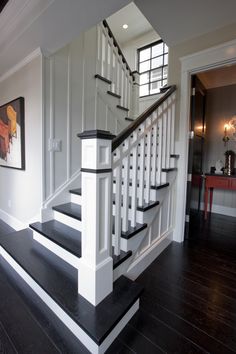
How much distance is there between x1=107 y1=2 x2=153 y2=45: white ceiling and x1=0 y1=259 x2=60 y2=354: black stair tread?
18.2 ft

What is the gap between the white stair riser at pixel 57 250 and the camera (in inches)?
68.1

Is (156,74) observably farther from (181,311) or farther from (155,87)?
(181,311)

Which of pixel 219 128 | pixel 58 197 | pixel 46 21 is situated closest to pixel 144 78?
pixel 219 128

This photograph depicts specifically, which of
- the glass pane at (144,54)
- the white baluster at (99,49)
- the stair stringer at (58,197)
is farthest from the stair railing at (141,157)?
the glass pane at (144,54)

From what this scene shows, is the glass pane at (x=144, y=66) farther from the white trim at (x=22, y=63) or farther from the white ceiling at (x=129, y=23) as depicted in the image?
the white trim at (x=22, y=63)

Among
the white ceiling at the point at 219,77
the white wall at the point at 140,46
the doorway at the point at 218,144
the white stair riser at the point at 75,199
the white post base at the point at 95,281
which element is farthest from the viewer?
the white wall at the point at 140,46

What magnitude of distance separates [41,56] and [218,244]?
3173 millimetres

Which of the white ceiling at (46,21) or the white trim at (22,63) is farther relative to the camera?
the white trim at (22,63)

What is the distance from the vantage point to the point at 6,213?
321cm

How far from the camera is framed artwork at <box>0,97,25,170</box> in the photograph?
2.56m

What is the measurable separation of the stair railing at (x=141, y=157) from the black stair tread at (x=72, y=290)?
33 cm

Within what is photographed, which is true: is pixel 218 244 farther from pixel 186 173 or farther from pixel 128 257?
pixel 128 257

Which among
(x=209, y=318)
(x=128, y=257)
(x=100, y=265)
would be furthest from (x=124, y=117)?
(x=209, y=318)

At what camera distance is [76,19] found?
63.6 inches
